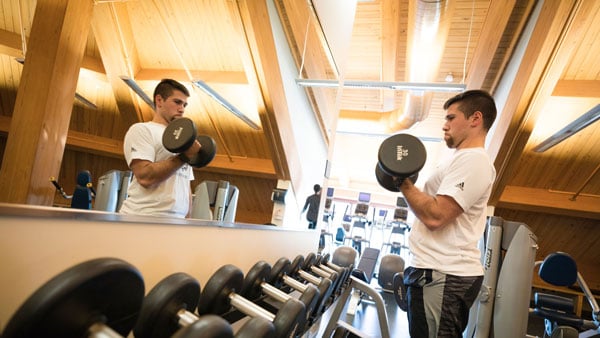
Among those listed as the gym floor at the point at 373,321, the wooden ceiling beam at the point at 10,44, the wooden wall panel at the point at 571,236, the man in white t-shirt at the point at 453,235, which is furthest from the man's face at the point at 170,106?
the wooden wall panel at the point at 571,236

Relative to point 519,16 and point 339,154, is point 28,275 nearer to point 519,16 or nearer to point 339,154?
point 519,16

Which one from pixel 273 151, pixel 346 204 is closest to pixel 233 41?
pixel 273 151

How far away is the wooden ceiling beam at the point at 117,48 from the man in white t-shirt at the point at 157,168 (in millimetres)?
4661

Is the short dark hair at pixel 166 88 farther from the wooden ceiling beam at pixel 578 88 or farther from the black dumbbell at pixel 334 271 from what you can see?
the wooden ceiling beam at pixel 578 88

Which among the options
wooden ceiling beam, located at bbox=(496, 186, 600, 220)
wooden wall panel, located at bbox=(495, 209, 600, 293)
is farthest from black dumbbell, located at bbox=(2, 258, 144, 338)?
wooden wall panel, located at bbox=(495, 209, 600, 293)

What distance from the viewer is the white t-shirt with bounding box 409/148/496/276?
4.28ft

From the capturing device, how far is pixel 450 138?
1.51 meters

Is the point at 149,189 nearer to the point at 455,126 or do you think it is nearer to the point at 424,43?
the point at 455,126

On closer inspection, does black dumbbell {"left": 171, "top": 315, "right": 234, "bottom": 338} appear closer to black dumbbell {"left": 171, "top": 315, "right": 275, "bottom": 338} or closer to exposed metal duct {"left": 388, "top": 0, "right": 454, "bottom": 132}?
black dumbbell {"left": 171, "top": 315, "right": 275, "bottom": 338}

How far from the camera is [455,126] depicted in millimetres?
1492

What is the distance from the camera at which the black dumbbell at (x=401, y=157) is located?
1333 millimetres

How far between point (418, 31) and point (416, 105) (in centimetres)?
197

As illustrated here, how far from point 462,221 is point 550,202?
5.53m

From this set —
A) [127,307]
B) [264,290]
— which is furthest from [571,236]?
[127,307]
